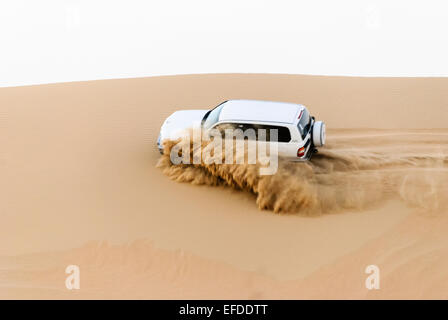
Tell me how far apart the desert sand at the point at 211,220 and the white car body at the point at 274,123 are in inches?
17.8

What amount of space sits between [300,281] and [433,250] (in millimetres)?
2335

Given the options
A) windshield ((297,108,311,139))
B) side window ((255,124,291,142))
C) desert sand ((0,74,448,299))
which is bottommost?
desert sand ((0,74,448,299))

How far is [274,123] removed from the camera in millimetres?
10750

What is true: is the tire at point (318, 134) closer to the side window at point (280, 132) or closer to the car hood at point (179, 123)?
the side window at point (280, 132)

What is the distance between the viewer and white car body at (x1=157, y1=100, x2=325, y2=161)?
35.2ft

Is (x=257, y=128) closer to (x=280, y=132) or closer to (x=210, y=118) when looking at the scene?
(x=280, y=132)

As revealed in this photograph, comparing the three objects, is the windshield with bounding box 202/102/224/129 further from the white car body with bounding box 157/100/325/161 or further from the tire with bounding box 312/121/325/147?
the tire with bounding box 312/121/325/147

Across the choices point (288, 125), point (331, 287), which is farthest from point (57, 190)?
point (331, 287)

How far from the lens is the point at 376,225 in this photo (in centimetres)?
986

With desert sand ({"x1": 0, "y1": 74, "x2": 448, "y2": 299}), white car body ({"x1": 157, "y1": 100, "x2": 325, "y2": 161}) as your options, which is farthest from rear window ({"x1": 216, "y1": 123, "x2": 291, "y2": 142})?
desert sand ({"x1": 0, "y1": 74, "x2": 448, "y2": 299})

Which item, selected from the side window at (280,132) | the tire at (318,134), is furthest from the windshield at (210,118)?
the tire at (318,134)

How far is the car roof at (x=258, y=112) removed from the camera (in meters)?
10.9

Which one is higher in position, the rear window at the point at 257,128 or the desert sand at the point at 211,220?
the rear window at the point at 257,128

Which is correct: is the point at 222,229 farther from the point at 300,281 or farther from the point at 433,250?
the point at 433,250
